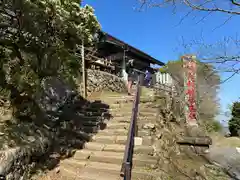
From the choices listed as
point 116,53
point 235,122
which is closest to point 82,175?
point 116,53

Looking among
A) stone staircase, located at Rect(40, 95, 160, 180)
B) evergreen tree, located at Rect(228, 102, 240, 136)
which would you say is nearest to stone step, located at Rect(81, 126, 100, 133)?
stone staircase, located at Rect(40, 95, 160, 180)

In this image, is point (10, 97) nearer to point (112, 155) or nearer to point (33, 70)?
point (33, 70)

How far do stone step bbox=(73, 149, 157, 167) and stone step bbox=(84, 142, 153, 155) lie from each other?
0.14 m

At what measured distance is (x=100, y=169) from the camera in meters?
4.07

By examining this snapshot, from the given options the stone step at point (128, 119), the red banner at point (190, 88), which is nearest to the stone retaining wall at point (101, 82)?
the stone step at point (128, 119)

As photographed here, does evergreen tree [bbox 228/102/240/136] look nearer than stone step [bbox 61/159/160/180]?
No

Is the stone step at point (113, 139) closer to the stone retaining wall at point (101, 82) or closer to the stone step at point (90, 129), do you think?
the stone step at point (90, 129)

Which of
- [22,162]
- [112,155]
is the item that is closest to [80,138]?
[112,155]

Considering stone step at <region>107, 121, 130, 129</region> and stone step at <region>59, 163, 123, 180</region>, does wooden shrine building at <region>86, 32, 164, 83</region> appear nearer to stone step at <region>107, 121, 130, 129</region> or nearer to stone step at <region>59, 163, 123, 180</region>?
stone step at <region>107, 121, 130, 129</region>

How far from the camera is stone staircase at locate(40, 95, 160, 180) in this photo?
3.94 metres

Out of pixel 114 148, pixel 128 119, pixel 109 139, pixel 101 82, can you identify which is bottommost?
pixel 114 148

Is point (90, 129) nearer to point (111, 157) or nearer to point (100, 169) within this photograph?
point (111, 157)

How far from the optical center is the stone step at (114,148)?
4.51 meters

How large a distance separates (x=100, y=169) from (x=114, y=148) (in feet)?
2.53
